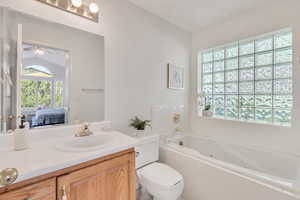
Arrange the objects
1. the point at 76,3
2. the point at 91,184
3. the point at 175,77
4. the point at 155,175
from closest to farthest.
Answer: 1. the point at 91,184
2. the point at 76,3
3. the point at 155,175
4. the point at 175,77

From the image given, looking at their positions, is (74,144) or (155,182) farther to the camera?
(155,182)

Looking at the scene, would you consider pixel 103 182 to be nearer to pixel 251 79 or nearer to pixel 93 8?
pixel 93 8

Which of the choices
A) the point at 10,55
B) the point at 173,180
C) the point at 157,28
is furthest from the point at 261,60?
the point at 10,55

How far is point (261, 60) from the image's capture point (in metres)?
2.13

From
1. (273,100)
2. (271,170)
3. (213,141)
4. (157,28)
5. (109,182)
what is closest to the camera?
(109,182)

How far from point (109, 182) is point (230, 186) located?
1.19 metres

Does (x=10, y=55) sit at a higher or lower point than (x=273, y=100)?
higher

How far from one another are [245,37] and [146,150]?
2234 mm

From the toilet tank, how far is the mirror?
0.57 meters

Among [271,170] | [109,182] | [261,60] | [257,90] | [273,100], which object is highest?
[261,60]

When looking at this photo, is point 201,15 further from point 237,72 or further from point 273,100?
point 273,100

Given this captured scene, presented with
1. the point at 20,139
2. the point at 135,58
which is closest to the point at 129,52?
the point at 135,58

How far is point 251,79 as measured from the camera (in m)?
2.21

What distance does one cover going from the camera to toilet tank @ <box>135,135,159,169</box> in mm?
1687
